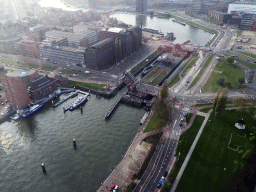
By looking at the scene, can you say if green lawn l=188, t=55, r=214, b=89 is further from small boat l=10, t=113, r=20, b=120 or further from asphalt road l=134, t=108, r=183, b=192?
small boat l=10, t=113, r=20, b=120

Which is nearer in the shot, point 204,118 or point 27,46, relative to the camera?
point 204,118

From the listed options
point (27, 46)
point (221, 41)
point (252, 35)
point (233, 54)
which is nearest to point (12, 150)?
point (27, 46)

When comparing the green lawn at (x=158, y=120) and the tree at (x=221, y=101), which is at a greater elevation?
the tree at (x=221, y=101)

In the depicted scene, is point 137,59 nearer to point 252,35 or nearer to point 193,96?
point 193,96

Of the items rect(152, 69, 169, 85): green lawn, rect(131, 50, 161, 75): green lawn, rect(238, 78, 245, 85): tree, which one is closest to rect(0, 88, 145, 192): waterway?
rect(152, 69, 169, 85): green lawn

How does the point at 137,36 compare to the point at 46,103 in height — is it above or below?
above

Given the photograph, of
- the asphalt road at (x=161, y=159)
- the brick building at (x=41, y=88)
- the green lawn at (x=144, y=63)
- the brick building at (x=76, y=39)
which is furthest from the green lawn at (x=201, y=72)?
the brick building at (x=76, y=39)

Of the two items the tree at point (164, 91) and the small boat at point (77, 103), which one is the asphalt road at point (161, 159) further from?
the small boat at point (77, 103)
